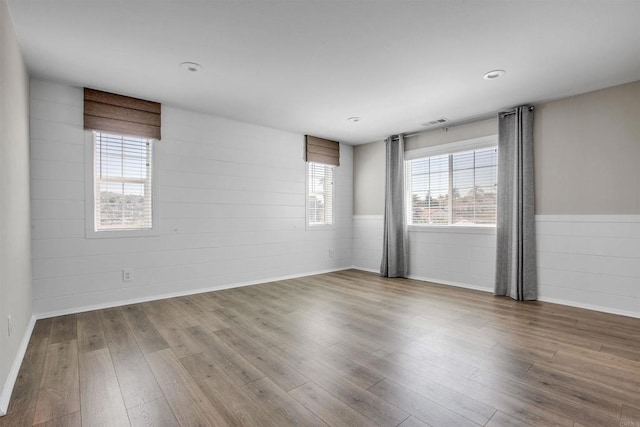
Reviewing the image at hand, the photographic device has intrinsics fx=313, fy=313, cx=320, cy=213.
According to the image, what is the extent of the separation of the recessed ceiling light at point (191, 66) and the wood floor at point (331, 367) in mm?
2605

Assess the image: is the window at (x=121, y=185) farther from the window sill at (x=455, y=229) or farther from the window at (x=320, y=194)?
the window sill at (x=455, y=229)

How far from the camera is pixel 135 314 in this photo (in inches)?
138

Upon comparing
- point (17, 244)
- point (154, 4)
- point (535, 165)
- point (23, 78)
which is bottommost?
point (17, 244)

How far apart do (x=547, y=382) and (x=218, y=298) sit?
358 centimetres

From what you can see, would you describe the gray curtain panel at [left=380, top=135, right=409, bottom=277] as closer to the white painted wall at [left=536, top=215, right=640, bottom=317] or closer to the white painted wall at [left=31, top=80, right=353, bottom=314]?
the white painted wall at [left=31, top=80, right=353, bottom=314]

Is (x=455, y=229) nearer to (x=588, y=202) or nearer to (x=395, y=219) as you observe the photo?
(x=395, y=219)

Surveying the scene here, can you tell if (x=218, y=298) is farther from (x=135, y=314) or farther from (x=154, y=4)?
(x=154, y=4)

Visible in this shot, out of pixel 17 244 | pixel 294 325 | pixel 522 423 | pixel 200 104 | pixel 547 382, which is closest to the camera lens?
→ pixel 522 423

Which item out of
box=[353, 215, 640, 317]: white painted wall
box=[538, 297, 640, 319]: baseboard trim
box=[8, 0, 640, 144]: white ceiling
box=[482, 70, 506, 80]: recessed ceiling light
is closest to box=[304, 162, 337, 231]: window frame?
box=[8, 0, 640, 144]: white ceiling

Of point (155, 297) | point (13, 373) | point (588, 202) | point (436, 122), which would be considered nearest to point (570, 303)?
point (588, 202)

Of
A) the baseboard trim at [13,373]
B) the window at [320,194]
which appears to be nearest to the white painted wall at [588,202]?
the window at [320,194]

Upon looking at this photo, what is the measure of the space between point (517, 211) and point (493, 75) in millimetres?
1900

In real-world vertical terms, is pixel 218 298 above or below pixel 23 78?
below

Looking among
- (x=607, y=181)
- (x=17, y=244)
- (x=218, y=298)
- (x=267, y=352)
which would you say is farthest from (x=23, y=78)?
(x=607, y=181)
